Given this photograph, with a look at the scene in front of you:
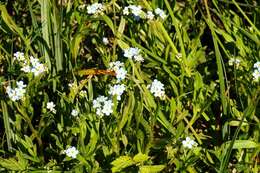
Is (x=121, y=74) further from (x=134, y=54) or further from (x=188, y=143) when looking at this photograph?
(x=188, y=143)

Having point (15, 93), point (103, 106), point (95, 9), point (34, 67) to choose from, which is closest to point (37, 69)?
point (34, 67)

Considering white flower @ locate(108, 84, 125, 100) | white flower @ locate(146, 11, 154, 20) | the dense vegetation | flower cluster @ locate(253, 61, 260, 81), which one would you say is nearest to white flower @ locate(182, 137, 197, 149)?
the dense vegetation

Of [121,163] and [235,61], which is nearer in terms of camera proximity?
[121,163]

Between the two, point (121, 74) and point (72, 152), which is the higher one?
point (121, 74)

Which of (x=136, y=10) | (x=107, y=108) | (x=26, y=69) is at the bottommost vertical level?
(x=107, y=108)

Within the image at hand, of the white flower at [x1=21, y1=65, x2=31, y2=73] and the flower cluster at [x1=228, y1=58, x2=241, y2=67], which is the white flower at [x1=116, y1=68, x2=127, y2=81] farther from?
the flower cluster at [x1=228, y1=58, x2=241, y2=67]

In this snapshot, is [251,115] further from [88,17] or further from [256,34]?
[88,17]

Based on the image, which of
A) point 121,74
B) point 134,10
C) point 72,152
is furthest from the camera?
point 134,10

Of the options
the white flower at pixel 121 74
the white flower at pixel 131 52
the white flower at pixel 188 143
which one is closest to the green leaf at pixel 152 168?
the white flower at pixel 188 143
